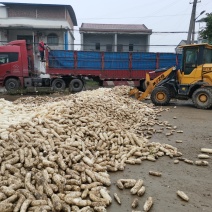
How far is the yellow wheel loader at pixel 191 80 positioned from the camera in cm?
→ 1050

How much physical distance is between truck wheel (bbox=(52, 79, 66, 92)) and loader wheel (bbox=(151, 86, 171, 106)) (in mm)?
6693

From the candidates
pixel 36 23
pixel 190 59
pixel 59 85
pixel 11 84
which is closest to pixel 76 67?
pixel 59 85

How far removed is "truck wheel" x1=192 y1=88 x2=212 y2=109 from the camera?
1047 cm

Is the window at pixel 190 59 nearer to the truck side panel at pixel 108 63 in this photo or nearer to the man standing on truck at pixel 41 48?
the truck side panel at pixel 108 63

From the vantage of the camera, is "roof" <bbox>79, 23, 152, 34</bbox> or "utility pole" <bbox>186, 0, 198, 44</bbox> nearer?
"utility pole" <bbox>186, 0, 198, 44</bbox>

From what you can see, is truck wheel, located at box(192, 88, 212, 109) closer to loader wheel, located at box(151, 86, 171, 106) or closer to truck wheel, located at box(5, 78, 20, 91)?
loader wheel, located at box(151, 86, 171, 106)

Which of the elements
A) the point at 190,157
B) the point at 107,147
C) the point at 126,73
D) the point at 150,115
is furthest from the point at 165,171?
the point at 126,73

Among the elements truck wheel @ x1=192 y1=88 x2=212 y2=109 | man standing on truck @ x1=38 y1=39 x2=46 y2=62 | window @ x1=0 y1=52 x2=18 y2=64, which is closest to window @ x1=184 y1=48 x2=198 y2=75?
truck wheel @ x1=192 y1=88 x2=212 y2=109

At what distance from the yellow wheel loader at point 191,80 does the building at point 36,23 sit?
1753 cm

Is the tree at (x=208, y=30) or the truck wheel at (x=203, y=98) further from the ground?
the tree at (x=208, y=30)

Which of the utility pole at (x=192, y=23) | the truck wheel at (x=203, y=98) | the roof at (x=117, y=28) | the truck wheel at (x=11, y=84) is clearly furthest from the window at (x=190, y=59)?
the roof at (x=117, y=28)

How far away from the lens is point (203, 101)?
10656 millimetres

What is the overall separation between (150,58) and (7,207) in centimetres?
1455

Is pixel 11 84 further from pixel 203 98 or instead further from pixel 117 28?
pixel 117 28
